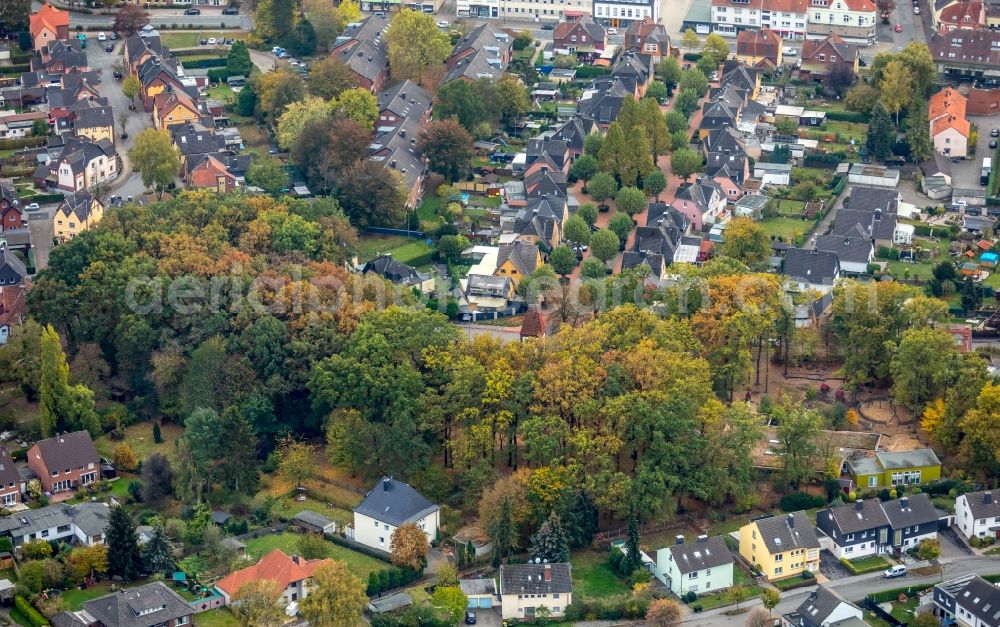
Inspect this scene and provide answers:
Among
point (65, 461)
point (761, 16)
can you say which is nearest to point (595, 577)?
point (65, 461)

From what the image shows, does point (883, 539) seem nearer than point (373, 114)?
Yes

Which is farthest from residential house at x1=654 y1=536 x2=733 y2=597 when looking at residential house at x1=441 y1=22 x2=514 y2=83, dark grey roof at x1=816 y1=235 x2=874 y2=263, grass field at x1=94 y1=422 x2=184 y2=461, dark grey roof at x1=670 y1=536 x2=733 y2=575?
residential house at x1=441 y1=22 x2=514 y2=83

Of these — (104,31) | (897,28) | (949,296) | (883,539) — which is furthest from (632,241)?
(104,31)

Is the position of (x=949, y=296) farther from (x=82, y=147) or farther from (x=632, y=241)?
(x=82, y=147)

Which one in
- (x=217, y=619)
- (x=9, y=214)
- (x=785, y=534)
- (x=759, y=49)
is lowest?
(x=217, y=619)

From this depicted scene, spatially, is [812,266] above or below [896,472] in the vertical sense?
above

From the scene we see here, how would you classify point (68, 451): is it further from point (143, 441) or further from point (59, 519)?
point (59, 519)

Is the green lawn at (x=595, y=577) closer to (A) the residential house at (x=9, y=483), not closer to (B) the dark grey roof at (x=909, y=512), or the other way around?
(B) the dark grey roof at (x=909, y=512)
